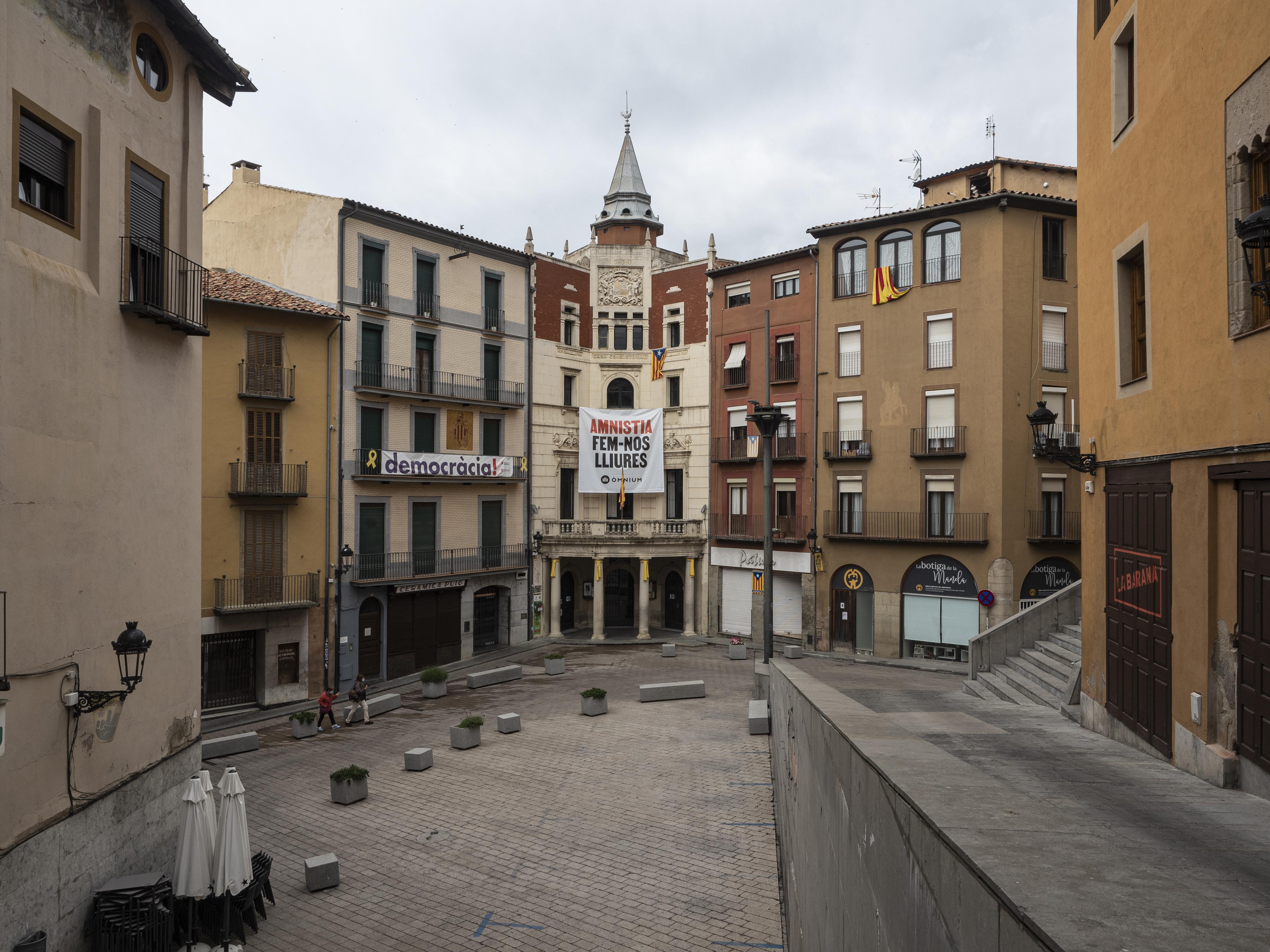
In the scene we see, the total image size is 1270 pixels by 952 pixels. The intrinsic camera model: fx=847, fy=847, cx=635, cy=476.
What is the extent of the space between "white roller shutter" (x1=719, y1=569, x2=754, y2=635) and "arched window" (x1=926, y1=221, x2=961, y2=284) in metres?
14.3

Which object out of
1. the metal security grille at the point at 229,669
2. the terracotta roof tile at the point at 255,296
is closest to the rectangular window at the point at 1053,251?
the terracotta roof tile at the point at 255,296

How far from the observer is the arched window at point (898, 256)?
3278cm

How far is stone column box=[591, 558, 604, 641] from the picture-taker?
38.1m

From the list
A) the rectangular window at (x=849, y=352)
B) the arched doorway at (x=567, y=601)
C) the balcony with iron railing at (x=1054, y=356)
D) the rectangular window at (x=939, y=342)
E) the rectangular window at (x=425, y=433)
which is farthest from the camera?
the arched doorway at (x=567, y=601)

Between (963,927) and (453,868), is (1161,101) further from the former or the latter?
(453,868)

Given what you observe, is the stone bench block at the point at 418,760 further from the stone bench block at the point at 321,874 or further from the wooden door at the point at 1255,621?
the wooden door at the point at 1255,621

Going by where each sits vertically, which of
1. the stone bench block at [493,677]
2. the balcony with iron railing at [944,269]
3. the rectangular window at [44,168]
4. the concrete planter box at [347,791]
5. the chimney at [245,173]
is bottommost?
the stone bench block at [493,677]

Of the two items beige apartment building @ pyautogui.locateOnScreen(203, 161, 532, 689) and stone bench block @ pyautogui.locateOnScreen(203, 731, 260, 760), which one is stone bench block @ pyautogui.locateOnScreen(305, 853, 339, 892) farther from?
beige apartment building @ pyautogui.locateOnScreen(203, 161, 532, 689)

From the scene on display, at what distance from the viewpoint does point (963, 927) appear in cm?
330

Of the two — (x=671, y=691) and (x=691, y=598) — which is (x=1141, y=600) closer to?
(x=671, y=691)

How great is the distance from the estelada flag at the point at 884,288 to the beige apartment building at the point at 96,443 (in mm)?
24705

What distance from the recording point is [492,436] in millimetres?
36281

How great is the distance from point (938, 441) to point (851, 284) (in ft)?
24.6

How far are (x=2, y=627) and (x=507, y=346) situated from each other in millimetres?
28214
